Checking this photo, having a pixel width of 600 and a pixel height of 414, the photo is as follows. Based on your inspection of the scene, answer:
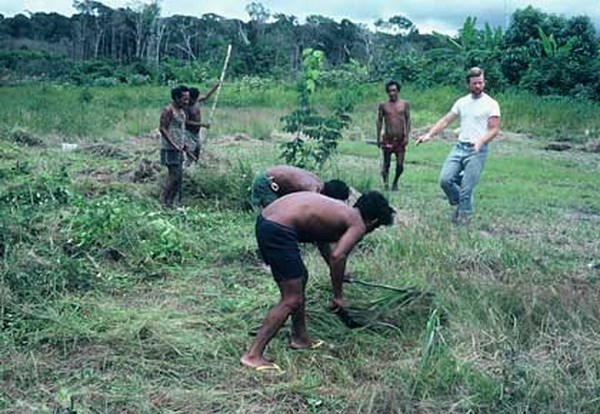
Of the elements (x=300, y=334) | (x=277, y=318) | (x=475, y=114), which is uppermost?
(x=475, y=114)

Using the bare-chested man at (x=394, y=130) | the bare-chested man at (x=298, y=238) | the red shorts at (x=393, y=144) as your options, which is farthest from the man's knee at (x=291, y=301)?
the red shorts at (x=393, y=144)

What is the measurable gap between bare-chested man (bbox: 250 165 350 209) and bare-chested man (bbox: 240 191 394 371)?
3.19 feet

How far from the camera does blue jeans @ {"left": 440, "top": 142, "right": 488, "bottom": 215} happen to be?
8.28m

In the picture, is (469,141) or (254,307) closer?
(254,307)

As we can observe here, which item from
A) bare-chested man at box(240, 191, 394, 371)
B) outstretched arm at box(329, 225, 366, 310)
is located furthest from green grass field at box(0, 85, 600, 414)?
outstretched arm at box(329, 225, 366, 310)

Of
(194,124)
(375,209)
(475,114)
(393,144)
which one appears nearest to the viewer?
(375,209)

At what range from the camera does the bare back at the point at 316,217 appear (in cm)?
470

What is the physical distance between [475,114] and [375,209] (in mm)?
3820

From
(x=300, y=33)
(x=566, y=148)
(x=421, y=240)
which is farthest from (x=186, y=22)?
(x=421, y=240)

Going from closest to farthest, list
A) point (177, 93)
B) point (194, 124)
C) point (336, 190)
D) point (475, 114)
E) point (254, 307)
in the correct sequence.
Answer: point (254, 307)
point (336, 190)
point (475, 114)
point (177, 93)
point (194, 124)

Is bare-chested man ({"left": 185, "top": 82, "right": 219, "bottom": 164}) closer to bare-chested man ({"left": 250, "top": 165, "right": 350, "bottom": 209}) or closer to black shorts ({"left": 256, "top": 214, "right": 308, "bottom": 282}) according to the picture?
bare-chested man ({"left": 250, "top": 165, "right": 350, "bottom": 209})

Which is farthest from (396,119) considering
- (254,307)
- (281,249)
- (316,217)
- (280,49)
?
(280,49)

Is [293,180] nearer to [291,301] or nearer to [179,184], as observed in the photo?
[291,301]

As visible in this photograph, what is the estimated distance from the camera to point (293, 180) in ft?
20.8
